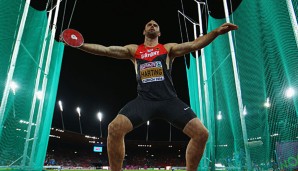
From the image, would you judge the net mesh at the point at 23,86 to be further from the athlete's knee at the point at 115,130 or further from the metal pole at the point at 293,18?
the metal pole at the point at 293,18

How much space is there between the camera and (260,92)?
404 cm

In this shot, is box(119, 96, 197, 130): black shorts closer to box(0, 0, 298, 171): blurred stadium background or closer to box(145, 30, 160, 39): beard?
box(145, 30, 160, 39): beard

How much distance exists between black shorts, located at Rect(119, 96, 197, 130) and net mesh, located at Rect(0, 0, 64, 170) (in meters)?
2.88

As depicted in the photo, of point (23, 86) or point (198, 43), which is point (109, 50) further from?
point (23, 86)

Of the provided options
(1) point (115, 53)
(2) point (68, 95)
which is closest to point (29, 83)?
(1) point (115, 53)

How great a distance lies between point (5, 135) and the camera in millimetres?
4621

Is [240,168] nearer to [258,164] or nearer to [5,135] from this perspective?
[258,164]

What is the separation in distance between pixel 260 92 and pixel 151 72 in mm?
2289

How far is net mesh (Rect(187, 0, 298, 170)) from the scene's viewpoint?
3367mm

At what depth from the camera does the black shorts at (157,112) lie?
2.33m

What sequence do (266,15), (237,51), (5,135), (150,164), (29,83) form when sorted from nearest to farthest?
(266,15) < (5,135) < (237,51) < (29,83) < (150,164)

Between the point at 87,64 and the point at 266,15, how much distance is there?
19758 millimetres

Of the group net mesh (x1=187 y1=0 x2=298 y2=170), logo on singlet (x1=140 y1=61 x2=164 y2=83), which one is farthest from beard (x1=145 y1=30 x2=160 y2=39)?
net mesh (x1=187 y1=0 x2=298 y2=170)

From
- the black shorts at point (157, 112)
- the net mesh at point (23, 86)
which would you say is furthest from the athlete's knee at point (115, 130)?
the net mesh at point (23, 86)
